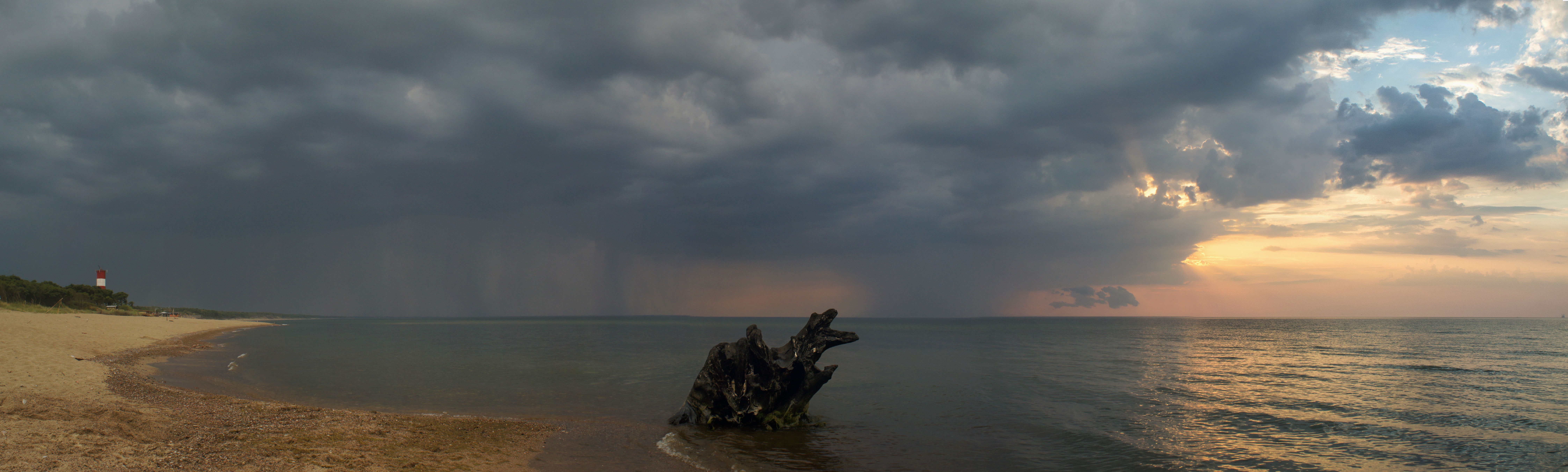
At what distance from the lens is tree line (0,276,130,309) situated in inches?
2844

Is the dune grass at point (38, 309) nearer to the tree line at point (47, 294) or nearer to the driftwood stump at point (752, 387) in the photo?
the tree line at point (47, 294)

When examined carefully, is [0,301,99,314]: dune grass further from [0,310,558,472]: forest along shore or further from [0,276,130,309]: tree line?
[0,310,558,472]: forest along shore

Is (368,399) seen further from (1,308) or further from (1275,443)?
(1,308)

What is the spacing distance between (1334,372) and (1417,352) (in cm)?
2642

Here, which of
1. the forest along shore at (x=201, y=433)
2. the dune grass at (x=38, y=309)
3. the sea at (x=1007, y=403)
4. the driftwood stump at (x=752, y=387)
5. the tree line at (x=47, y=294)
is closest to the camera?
the forest along shore at (x=201, y=433)

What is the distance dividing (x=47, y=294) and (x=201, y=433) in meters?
103

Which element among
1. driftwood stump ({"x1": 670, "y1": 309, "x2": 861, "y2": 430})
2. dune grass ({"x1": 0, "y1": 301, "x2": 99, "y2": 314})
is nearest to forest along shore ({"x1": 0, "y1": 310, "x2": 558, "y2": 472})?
driftwood stump ({"x1": 670, "y1": 309, "x2": 861, "y2": 430})

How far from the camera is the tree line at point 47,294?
72.2 meters

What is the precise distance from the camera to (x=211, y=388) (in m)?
21.6

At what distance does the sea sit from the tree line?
4324cm

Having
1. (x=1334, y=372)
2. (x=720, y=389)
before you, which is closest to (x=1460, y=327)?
(x=1334, y=372)

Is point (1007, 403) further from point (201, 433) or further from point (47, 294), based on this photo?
point (47, 294)

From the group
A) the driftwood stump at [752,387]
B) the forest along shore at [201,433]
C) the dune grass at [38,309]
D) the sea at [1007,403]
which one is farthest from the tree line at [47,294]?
the driftwood stump at [752,387]

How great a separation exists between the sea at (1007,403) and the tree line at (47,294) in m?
43.2
